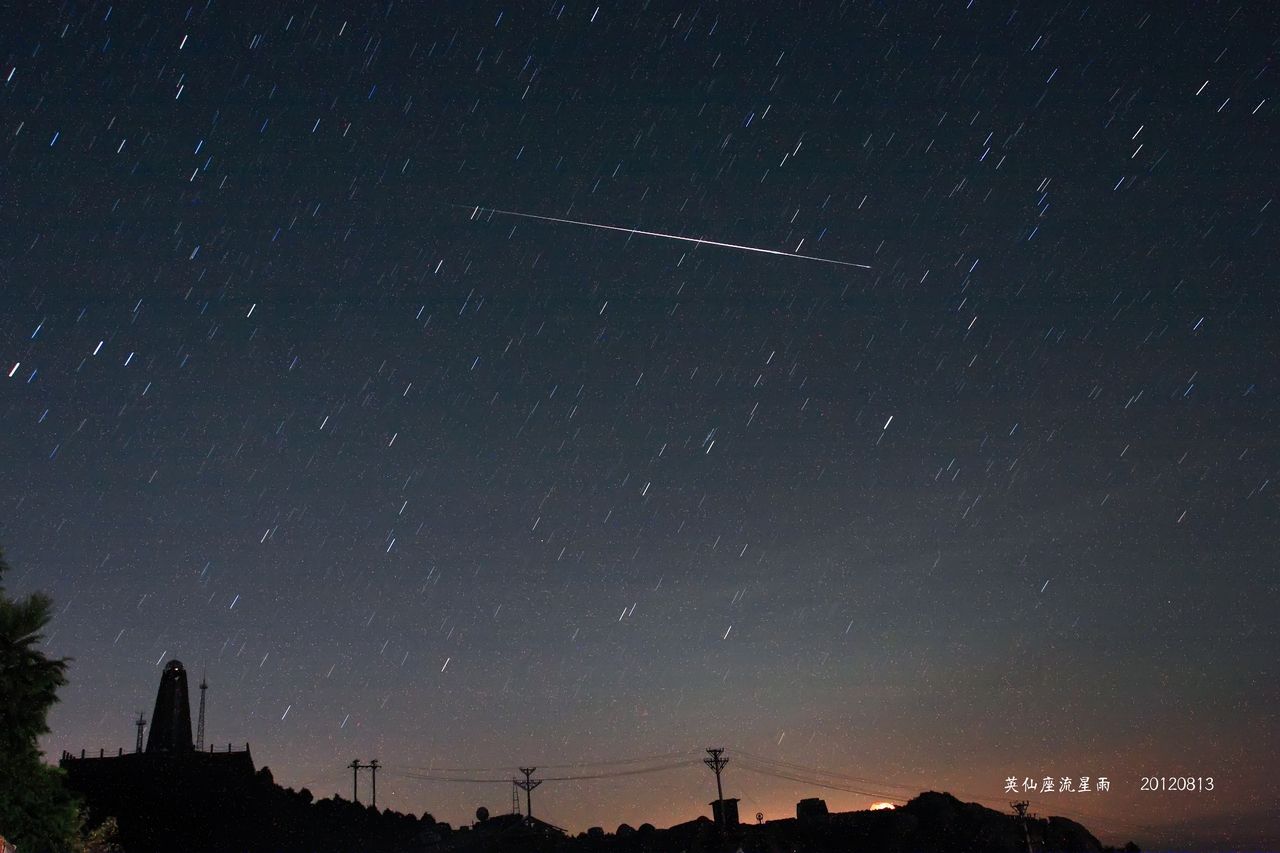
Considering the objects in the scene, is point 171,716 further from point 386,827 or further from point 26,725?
point 26,725

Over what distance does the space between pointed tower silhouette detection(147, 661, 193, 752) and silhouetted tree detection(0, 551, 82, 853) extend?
70422mm

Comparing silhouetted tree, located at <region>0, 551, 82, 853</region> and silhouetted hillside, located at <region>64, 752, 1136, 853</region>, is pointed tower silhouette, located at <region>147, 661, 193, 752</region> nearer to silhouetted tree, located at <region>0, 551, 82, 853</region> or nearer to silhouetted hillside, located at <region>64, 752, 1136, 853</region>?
silhouetted hillside, located at <region>64, 752, 1136, 853</region>

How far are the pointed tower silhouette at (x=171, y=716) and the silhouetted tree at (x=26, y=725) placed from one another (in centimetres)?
7042

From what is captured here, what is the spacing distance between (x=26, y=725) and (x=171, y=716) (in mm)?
73552

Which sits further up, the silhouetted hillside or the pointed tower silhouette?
the pointed tower silhouette

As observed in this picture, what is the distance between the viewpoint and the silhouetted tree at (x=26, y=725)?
13531mm

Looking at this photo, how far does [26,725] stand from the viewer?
13781 millimetres

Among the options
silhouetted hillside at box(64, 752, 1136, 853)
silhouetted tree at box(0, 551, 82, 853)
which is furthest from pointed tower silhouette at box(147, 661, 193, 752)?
silhouetted tree at box(0, 551, 82, 853)

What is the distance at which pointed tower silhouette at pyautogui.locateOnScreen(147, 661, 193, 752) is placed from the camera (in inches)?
3046

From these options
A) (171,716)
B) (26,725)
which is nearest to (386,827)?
(171,716)

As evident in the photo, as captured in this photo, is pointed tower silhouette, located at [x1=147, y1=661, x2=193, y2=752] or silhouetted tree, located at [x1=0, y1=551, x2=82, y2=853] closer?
silhouetted tree, located at [x1=0, y1=551, x2=82, y2=853]

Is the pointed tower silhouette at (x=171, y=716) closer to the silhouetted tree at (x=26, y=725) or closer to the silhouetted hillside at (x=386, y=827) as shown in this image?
the silhouetted hillside at (x=386, y=827)

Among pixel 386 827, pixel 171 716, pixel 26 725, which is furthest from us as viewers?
pixel 171 716

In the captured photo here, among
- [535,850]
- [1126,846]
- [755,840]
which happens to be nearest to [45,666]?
[535,850]
